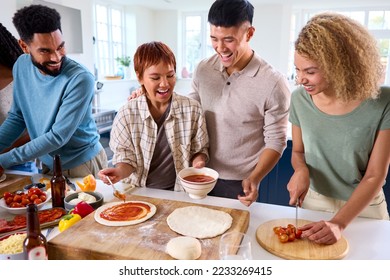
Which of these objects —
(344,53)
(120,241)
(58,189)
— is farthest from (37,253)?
(344,53)

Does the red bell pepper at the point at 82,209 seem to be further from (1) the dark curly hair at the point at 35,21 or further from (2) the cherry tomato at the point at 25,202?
(1) the dark curly hair at the point at 35,21

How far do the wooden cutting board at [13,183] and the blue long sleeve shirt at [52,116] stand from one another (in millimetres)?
80

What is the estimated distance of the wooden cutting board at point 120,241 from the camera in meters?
0.99

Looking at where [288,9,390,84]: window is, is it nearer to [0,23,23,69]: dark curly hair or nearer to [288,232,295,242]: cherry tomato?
[0,23,23,69]: dark curly hair

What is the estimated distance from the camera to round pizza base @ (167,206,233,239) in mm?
1099

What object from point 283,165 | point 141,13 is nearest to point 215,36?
point 283,165

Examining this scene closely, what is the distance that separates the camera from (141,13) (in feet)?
21.9

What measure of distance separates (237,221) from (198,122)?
1.78 feet

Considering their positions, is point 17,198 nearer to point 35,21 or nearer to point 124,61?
point 35,21

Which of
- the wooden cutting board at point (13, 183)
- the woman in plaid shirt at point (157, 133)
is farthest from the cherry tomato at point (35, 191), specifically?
the woman in plaid shirt at point (157, 133)

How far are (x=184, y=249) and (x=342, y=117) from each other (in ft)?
2.54

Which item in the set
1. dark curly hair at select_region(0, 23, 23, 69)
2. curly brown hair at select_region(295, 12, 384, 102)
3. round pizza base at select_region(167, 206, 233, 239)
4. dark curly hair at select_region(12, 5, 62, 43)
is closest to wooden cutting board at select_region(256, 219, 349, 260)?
round pizza base at select_region(167, 206, 233, 239)

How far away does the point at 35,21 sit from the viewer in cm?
147

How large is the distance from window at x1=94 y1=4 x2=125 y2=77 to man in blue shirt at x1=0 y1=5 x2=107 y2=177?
167 inches
